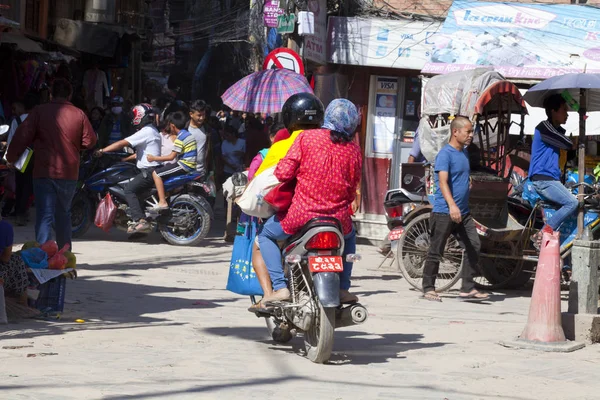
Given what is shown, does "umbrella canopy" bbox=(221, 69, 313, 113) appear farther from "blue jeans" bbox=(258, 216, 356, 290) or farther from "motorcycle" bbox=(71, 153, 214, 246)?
"blue jeans" bbox=(258, 216, 356, 290)

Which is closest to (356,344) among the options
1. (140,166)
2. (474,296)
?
(474,296)

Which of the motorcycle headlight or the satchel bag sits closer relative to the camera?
the satchel bag

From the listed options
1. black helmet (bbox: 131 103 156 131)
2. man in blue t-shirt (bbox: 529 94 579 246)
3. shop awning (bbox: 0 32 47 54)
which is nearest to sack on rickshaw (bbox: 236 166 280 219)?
man in blue t-shirt (bbox: 529 94 579 246)

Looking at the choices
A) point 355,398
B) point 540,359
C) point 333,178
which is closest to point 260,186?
point 333,178

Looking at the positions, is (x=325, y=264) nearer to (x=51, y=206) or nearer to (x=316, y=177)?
(x=316, y=177)

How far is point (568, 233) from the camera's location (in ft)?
37.6

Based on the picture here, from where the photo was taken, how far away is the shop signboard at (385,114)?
17906 millimetres

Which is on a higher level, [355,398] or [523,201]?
[523,201]

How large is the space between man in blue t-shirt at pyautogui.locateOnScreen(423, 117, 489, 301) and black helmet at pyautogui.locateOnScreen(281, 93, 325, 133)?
3.32 meters

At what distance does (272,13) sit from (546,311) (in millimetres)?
9670

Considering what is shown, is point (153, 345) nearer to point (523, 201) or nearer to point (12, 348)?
point (12, 348)

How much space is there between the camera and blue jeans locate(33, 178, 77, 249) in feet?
32.1

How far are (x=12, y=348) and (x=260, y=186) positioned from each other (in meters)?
1.96

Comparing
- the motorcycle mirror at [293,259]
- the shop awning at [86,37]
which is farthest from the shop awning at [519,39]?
the motorcycle mirror at [293,259]
